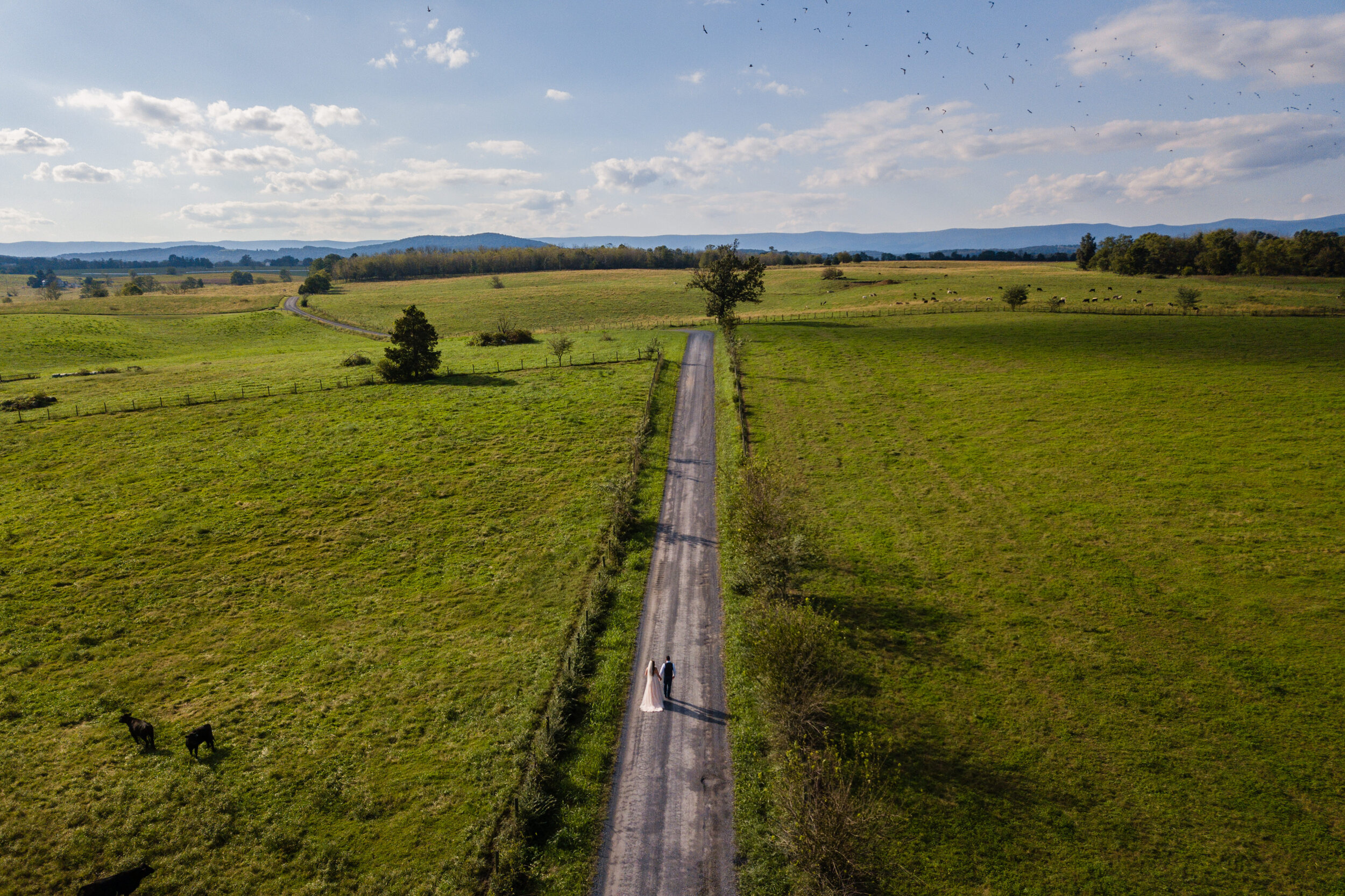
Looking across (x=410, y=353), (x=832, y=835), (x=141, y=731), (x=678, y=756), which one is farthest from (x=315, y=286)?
(x=832, y=835)

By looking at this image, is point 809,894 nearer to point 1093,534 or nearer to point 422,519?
point 1093,534

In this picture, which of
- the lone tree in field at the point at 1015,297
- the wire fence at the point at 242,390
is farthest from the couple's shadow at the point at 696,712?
the lone tree in field at the point at 1015,297

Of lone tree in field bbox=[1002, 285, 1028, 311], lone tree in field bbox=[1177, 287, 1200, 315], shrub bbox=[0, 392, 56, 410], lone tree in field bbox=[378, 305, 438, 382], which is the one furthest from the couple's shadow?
lone tree in field bbox=[1177, 287, 1200, 315]

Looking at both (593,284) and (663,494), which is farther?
(593,284)

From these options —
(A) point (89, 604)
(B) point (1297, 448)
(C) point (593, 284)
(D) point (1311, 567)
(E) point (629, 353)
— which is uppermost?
(C) point (593, 284)

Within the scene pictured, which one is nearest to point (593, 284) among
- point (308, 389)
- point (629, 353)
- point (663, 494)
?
point (629, 353)

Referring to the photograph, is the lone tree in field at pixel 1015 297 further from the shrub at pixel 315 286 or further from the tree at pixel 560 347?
the shrub at pixel 315 286

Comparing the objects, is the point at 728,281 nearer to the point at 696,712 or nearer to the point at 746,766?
the point at 696,712
